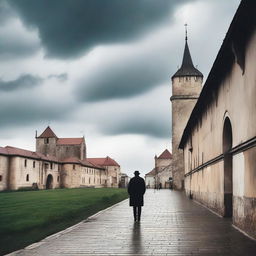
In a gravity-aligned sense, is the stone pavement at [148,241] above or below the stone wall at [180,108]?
below

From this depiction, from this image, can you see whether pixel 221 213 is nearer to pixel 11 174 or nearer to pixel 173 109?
pixel 173 109

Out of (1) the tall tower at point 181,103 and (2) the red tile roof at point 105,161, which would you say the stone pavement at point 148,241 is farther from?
(2) the red tile roof at point 105,161

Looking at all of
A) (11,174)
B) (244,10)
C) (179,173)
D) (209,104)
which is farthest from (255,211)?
(11,174)

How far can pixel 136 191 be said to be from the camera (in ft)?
48.2

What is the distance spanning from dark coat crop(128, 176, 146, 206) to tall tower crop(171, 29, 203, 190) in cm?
4493

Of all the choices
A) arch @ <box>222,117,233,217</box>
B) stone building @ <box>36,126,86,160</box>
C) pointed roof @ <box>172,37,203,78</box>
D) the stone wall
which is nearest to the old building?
stone building @ <box>36,126,86,160</box>

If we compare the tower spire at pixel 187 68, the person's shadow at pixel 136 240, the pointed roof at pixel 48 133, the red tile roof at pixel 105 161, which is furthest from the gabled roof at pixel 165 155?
the person's shadow at pixel 136 240

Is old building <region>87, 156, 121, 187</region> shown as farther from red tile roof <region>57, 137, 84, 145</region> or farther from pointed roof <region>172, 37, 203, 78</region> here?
pointed roof <region>172, 37, 203, 78</region>

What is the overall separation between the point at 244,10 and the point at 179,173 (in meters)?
51.5

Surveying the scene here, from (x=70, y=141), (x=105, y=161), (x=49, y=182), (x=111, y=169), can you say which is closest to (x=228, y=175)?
(x=49, y=182)

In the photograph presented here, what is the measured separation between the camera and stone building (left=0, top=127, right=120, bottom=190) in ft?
220

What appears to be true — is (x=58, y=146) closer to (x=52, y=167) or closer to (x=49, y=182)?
(x=52, y=167)

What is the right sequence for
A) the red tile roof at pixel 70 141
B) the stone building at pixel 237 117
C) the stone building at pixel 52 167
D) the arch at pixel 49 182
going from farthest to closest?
1. the red tile roof at pixel 70 141
2. the arch at pixel 49 182
3. the stone building at pixel 52 167
4. the stone building at pixel 237 117

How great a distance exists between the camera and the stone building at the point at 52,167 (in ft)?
220
